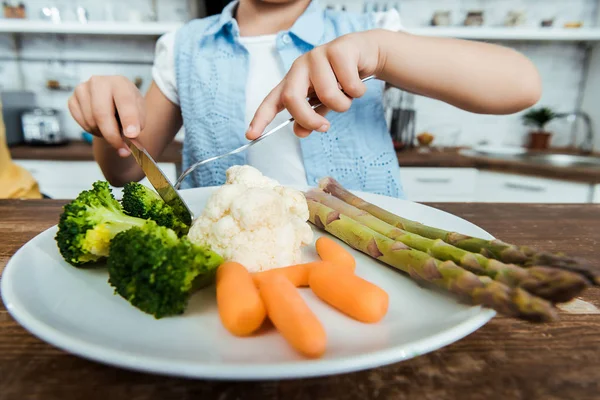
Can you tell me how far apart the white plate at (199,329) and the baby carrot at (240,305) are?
0.04 ft

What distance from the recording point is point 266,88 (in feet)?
4.11

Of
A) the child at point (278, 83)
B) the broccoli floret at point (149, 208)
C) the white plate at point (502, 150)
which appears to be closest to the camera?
the broccoli floret at point (149, 208)

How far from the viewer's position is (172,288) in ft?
1.27

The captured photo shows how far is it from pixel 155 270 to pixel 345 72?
1.47 ft

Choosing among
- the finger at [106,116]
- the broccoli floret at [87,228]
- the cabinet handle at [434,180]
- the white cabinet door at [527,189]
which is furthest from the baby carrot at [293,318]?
the white cabinet door at [527,189]

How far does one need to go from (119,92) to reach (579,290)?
75 cm

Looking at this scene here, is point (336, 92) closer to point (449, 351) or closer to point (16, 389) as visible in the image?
point (449, 351)

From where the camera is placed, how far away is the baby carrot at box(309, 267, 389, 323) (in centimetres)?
39

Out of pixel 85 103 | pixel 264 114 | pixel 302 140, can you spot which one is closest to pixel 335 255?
Result: pixel 264 114

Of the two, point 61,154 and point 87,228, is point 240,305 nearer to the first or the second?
point 87,228

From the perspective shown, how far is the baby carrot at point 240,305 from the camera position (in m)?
0.36

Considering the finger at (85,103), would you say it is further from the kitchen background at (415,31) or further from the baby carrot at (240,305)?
the kitchen background at (415,31)

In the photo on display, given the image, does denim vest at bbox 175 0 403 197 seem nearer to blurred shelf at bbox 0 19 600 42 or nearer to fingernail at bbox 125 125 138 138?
fingernail at bbox 125 125 138 138

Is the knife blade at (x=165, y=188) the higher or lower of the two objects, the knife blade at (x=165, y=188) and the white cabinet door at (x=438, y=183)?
the higher
